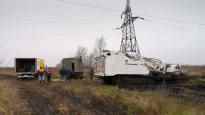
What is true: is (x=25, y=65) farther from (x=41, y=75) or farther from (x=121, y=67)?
(x=121, y=67)

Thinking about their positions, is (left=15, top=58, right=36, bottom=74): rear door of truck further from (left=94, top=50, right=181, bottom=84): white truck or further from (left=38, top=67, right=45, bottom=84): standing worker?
(left=94, top=50, right=181, bottom=84): white truck

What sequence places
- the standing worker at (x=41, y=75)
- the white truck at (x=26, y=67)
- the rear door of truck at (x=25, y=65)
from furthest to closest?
the rear door of truck at (x=25, y=65), the white truck at (x=26, y=67), the standing worker at (x=41, y=75)

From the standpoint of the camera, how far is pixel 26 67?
29.9 metres

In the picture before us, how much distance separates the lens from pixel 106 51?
21.1 metres

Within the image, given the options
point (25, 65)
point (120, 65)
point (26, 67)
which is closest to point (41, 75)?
point (26, 67)

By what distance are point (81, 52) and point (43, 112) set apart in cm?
9557

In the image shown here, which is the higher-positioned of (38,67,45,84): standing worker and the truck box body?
the truck box body

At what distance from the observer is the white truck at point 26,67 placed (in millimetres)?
29266

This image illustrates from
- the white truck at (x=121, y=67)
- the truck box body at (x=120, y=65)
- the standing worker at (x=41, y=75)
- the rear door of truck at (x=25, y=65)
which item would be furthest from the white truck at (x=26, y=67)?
the truck box body at (x=120, y=65)

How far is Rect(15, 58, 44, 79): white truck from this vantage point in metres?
29.3

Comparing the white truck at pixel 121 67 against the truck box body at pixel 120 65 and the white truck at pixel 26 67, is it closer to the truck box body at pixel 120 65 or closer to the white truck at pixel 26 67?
the truck box body at pixel 120 65

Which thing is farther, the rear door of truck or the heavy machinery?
the rear door of truck

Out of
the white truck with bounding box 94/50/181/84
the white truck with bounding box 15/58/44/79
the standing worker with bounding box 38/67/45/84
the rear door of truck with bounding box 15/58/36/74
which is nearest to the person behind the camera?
the white truck with bounding box 94/50/181/84

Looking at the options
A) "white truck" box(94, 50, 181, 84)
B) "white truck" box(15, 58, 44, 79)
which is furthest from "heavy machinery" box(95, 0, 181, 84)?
"white truck" box(15, 58, 44, 79)
